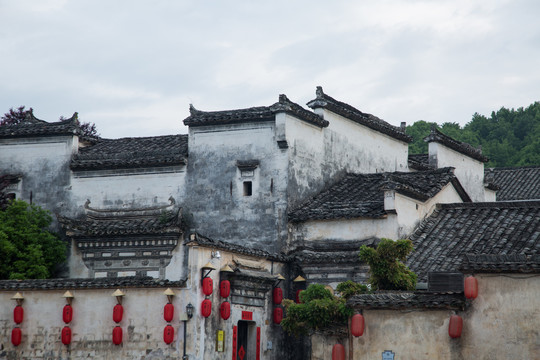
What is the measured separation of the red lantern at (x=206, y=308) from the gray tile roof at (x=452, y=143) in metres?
14.7

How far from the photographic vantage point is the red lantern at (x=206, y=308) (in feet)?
76.4

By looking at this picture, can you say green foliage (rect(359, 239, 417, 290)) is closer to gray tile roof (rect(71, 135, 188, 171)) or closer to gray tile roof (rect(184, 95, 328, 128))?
gray tile roof (rect(184, 95, 328, 128))

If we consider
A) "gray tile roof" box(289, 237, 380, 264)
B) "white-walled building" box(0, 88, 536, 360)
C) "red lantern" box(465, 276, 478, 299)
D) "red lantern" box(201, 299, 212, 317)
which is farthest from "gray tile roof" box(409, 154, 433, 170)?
"red lantern" box(465, 276, 478, 299)

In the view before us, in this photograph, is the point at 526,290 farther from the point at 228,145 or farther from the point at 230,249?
the point at 228,145

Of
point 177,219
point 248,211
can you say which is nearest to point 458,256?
point 248,211

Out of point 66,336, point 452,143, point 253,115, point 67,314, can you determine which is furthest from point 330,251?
point 452,143

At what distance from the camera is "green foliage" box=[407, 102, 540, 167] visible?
205 ft

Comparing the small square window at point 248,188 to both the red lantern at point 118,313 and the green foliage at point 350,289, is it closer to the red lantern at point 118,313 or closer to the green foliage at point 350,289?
the red lantern at point 118,313

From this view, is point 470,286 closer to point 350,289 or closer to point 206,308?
point 350,289

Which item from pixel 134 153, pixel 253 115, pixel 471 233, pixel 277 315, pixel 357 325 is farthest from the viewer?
pixel 134 153

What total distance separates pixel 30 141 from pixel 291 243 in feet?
35.0

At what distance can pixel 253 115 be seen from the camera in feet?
96.7

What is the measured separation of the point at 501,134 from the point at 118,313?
49802 mm

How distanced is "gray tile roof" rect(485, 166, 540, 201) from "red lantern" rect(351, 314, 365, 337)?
893 inches
